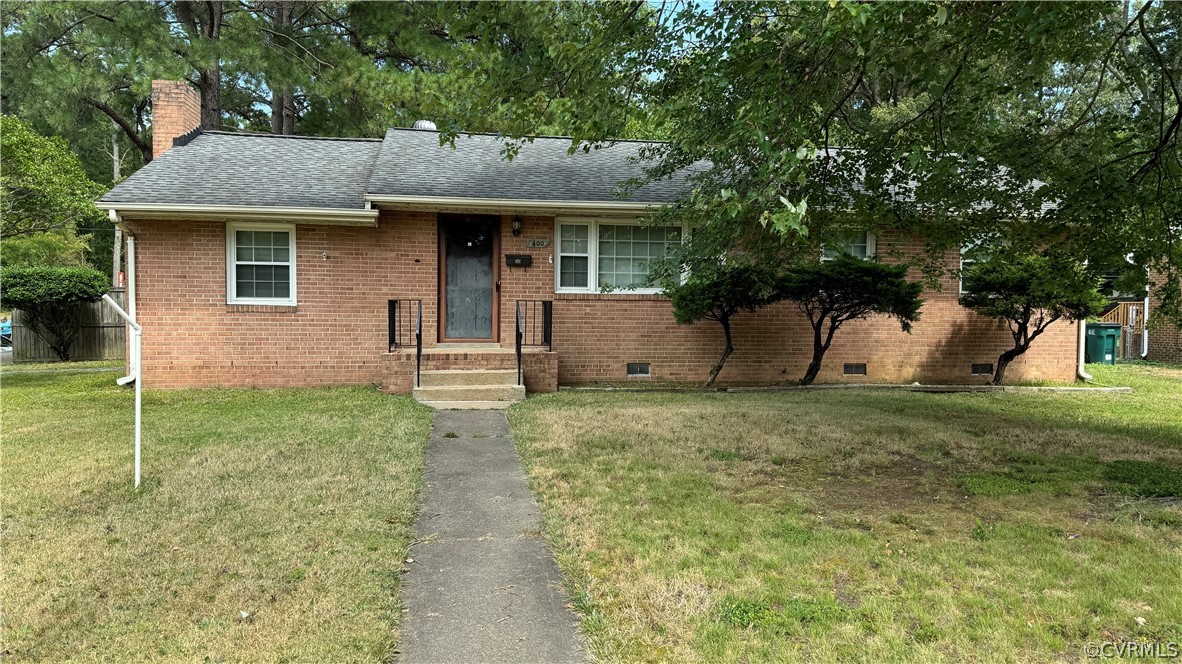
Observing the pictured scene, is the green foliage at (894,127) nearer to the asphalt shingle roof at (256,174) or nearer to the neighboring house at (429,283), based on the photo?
the neighboring house at (429,283)

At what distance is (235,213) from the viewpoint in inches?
365

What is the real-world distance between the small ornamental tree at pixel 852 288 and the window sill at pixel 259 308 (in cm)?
754

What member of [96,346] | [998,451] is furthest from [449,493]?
[96,346]

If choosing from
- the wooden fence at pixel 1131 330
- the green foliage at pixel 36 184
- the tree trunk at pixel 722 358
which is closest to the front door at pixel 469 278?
Result: the tree trunk at pixel 722 358

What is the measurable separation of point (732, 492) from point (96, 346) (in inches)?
689

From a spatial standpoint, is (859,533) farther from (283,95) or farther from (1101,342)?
(283,95)

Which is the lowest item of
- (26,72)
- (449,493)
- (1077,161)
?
(449,493)

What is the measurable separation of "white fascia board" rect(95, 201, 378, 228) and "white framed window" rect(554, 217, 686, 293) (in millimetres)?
3022

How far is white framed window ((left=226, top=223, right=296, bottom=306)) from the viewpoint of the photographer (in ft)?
32.3

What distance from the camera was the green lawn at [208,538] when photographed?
2707mm

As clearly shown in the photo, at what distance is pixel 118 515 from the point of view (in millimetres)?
4102

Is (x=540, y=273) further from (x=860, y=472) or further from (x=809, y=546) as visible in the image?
(x=809, y=546)

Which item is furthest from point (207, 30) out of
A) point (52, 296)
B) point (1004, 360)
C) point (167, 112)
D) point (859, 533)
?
point (1004, 360)

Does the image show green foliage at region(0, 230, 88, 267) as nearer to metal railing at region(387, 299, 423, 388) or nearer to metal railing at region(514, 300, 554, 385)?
metal railing at region(387, 299, 423, 388)
